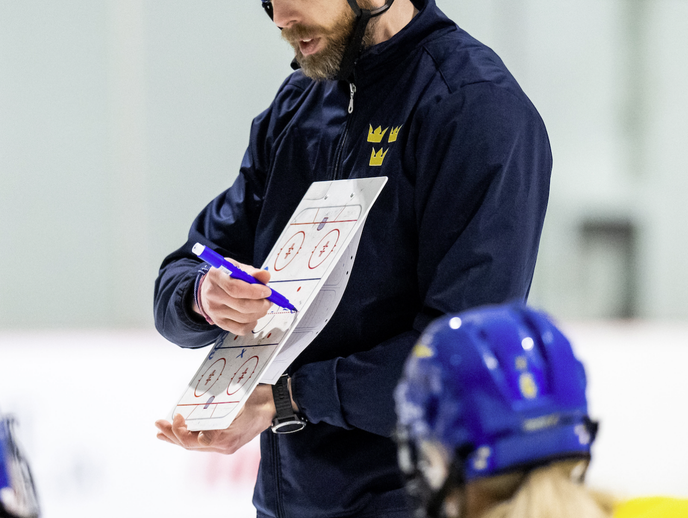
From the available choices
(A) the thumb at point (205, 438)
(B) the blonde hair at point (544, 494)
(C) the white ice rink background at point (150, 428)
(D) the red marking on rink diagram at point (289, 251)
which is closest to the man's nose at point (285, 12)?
(D) the red marking on rink diagram at point (289, 251)

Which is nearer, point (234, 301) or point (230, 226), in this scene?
point (234, 301)

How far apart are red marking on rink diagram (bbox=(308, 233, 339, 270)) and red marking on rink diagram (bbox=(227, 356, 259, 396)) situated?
0.16m

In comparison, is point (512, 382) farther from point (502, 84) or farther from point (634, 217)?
point (634, 217)

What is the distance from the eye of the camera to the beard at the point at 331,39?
4.62ft

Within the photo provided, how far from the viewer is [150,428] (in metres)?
3.13

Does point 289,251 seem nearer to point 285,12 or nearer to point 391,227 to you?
point 391,227

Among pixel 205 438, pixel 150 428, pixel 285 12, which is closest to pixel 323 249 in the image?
pixel 205 438

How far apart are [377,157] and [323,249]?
0.60 feet

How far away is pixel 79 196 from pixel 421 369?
3.87 m

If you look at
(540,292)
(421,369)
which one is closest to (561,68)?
(540,292)

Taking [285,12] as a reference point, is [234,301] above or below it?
below

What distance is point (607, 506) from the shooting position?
0.76 m

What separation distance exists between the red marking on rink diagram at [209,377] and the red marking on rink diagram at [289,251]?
17 cm

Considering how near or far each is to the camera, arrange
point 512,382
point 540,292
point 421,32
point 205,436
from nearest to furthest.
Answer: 1. point 512,382
2. point 205,436
3. point 421,32
4. point 540,292
